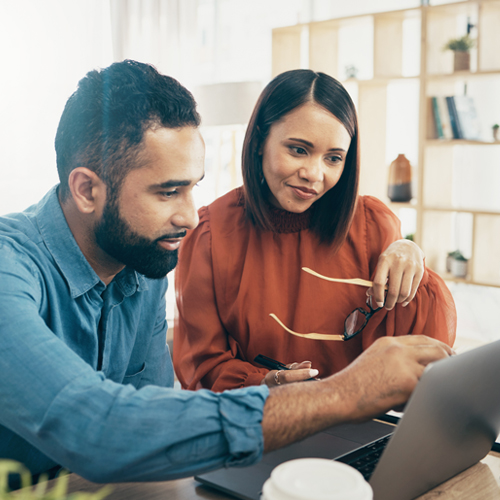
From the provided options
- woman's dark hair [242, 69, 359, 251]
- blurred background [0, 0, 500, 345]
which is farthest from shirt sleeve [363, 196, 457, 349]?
blurred background [0, 0, 500, 345]

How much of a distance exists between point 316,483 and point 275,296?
0.89 meters

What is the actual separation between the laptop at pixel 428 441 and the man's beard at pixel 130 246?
417 mm

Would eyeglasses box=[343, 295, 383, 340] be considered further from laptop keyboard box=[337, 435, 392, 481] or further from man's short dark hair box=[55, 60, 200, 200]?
man's short dark hair box=[55, 60, 200, 200]

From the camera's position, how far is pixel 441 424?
71 centimetres

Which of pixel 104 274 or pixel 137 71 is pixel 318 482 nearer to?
pixel 104 274

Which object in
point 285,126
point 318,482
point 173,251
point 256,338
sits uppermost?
point 285,126

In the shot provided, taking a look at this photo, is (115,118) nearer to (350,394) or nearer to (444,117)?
(350,394)

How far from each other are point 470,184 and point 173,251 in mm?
4002

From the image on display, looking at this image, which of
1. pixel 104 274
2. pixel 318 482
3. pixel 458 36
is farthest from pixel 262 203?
pixel 458 36

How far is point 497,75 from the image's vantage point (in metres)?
3.43

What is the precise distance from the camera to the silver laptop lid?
653 millimetres

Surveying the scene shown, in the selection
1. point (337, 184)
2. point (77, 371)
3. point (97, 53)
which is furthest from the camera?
point (97, 53)

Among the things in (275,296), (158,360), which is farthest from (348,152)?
(158,360)

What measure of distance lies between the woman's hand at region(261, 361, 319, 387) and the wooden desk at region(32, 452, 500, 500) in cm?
31
